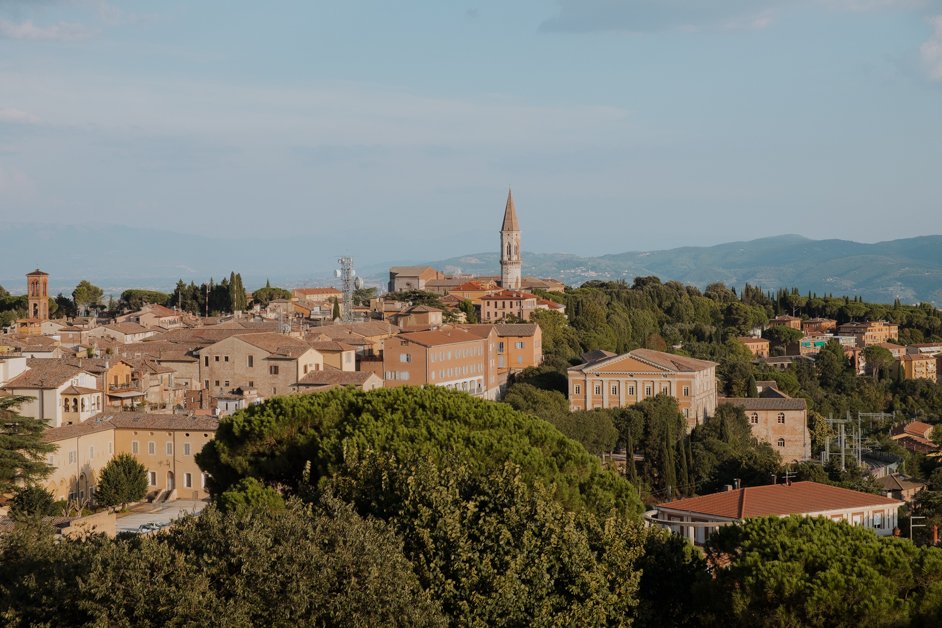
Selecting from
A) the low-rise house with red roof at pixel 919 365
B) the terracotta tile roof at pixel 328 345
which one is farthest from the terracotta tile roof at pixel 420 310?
the low-rise house with red roof at pixel 919 365

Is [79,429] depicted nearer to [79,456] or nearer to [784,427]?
[79,456]

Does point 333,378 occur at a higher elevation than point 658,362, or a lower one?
higher

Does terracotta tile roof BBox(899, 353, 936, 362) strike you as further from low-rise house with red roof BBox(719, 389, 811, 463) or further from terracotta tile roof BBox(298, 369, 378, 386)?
terracotta tile roof BBox(298, 369, 378, 386)

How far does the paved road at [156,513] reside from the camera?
25.0 metres

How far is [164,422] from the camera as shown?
1195 inches

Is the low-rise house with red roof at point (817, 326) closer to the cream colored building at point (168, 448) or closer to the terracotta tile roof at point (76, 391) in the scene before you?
the terracotta tile roof at point (76, 391)

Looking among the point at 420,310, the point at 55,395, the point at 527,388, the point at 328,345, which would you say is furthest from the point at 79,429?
the point at 420,310

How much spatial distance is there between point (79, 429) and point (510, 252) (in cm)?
7215

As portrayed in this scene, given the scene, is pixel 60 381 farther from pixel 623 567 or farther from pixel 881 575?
pixel 881 575

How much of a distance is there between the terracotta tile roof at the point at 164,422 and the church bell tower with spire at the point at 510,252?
2608 inches

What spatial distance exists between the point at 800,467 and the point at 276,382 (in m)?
16.1

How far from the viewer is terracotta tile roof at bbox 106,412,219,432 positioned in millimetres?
29891

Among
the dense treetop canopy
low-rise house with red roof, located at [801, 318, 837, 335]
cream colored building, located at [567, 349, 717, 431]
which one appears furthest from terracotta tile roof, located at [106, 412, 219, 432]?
low-rise house with red roof, located at [801, 318, 837, 335]

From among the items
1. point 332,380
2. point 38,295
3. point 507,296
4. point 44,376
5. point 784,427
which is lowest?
point 784,427
